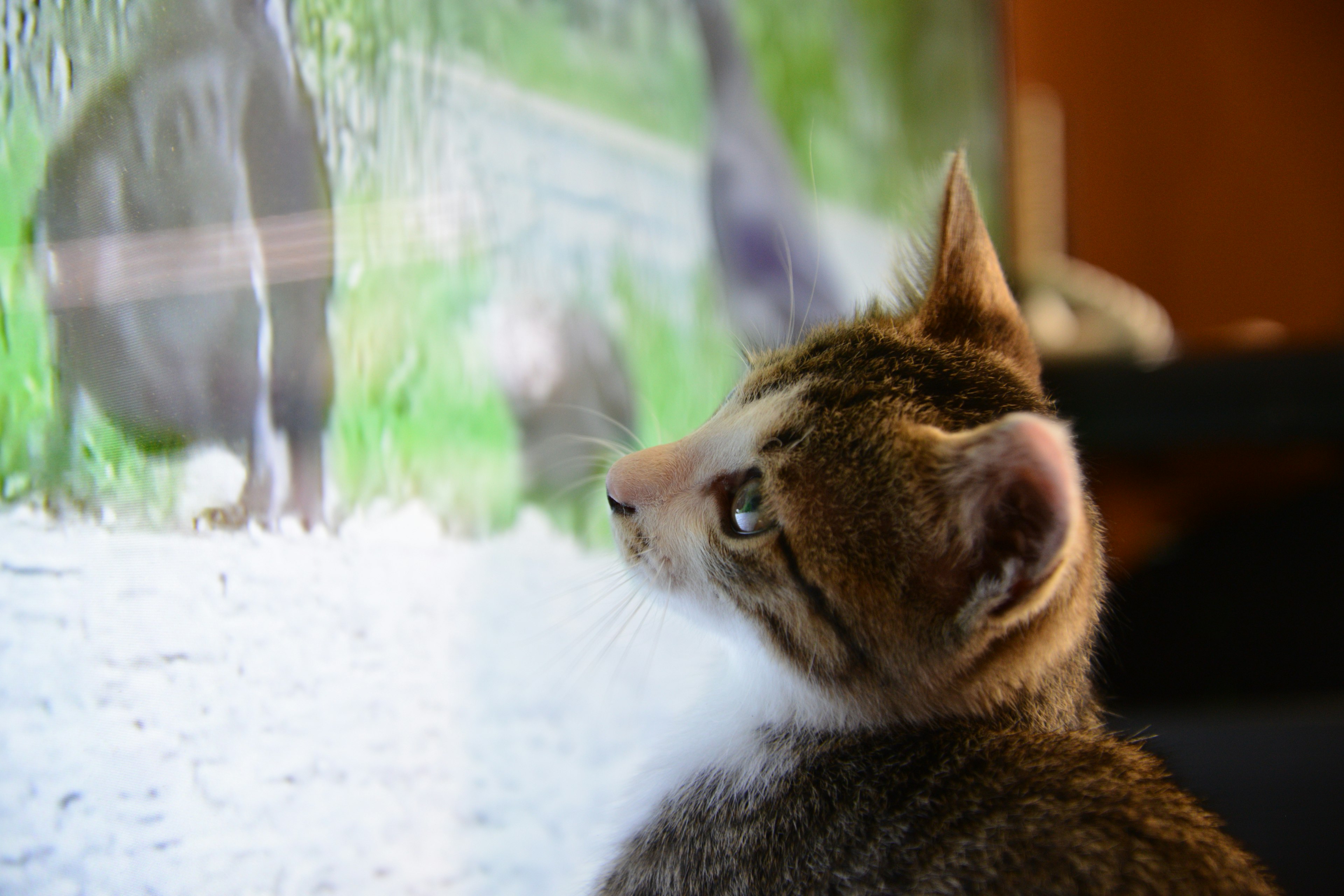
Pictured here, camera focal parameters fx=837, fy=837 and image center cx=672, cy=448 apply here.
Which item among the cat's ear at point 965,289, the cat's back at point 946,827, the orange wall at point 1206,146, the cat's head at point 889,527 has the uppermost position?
the orange wall at point 1206,146

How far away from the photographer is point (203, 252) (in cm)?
58

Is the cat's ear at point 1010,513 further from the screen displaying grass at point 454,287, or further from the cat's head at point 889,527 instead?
the screen displaying grass at point 454,287

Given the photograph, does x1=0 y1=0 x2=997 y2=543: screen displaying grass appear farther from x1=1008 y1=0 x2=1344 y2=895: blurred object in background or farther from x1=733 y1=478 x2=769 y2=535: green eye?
x1=1008 y1=0 x2=1344 y2=895: blurred object in background

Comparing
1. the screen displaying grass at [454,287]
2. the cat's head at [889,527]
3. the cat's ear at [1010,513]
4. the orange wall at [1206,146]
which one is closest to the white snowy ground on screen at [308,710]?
the screen displaying grass at [454,287]

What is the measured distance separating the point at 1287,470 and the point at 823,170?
2.01 meters

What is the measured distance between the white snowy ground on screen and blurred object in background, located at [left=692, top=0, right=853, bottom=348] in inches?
18.3

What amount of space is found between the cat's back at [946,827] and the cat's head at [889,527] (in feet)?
0.14

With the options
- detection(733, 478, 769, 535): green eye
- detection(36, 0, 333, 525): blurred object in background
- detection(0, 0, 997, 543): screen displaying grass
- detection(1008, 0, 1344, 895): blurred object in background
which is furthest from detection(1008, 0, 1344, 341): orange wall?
detection(36, 0, 333, 525): blurred object in background

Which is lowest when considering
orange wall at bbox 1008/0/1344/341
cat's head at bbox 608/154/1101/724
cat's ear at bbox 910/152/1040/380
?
cat's head at bbox 608/154/1101/724

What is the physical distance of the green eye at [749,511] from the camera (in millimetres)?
641

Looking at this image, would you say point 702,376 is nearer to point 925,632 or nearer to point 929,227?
point 929,227

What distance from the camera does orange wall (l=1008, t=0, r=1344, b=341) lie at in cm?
297

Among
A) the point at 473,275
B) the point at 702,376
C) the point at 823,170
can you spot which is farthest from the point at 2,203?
the point at 823,170

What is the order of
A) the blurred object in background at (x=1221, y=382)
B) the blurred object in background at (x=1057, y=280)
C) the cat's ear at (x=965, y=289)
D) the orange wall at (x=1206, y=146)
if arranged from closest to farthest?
1. the cat's ear at (x=965, y=289)
2. the blurred object in background at (x=1221, y=382)
3. the blurred object in background at (x=1057, y=280)
4. the orange wall at (x=1206, y=146)
